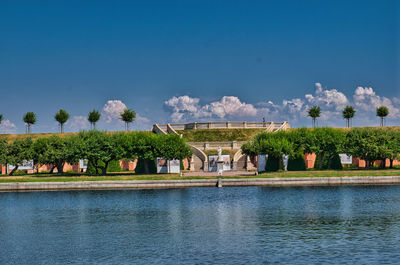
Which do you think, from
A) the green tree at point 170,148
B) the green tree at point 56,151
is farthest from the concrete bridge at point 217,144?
the green tree at point 56,151

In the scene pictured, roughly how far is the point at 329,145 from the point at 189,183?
28602mm

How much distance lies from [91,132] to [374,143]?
163 feet

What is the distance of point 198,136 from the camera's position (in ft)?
364

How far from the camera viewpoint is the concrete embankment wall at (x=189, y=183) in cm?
6988

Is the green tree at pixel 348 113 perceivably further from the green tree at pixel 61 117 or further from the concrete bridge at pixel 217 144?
the green tree at pixel 61 117

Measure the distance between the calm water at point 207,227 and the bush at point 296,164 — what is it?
21.1 meters

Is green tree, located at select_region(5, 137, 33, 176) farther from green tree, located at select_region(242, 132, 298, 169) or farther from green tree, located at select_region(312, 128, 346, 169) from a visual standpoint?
green tree, located at select_region(312, 128, 346, 169)

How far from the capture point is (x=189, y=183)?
2827 inches

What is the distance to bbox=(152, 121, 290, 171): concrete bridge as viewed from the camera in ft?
318

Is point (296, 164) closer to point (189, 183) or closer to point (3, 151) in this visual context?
point (189, 183)

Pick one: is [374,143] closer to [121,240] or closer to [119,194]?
[119,194]

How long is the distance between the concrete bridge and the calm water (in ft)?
102

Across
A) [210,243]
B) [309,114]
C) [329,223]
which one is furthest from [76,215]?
[309,114]

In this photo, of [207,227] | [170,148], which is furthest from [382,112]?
[207,227]
